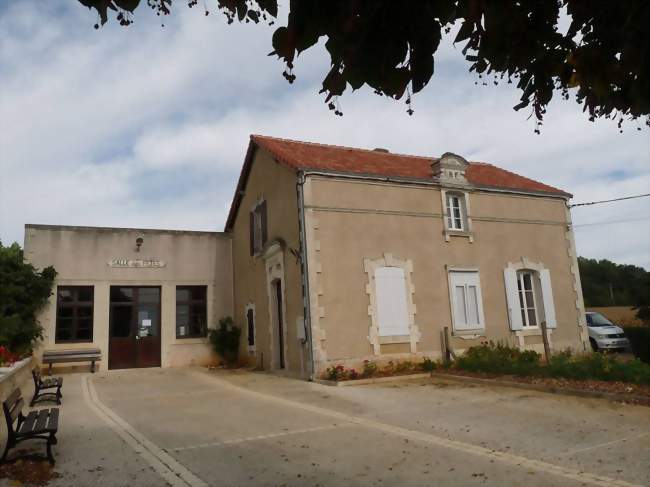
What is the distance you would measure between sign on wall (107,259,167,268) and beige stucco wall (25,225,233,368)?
0.32ft

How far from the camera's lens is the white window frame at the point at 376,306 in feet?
37.7

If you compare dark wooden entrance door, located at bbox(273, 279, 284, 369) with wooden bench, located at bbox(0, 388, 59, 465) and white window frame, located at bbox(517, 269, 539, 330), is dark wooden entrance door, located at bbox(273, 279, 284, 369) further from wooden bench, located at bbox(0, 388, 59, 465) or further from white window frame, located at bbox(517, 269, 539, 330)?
wooden bench, located at bbox(0, 388, 59, 465)

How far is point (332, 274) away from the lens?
11406 millimetres

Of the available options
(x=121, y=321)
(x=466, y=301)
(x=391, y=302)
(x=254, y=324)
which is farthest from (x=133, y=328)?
(x=466, y=301)

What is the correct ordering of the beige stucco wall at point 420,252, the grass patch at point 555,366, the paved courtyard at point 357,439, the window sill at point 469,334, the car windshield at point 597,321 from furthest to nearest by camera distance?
the car windshield at point 597,321
the window sill at point 469,334
the beige stucco wall at point 420,252
the grass patch at point 555,366
the paved courtyard at point 357,439

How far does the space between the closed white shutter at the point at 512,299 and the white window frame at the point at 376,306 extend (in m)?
2.91

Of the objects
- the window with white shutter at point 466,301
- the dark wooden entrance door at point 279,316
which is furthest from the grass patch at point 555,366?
the dark wooden entrance door at point 279,316

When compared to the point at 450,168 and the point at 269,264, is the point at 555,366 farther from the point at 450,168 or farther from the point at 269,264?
the point at 269,264

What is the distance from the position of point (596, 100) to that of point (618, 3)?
53 centimetres

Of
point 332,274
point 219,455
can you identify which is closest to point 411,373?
point 332,274

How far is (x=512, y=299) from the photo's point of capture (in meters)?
13.4

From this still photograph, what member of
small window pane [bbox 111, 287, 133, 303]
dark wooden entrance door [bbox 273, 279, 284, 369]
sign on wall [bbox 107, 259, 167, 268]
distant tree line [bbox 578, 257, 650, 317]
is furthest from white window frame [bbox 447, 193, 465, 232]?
distant tree line [bbox 578, 257, 650, 317]

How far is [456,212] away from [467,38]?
11.9m

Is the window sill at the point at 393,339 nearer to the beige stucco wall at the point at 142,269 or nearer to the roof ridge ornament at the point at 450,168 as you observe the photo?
the roof ridge ornament at the point at 450,168
